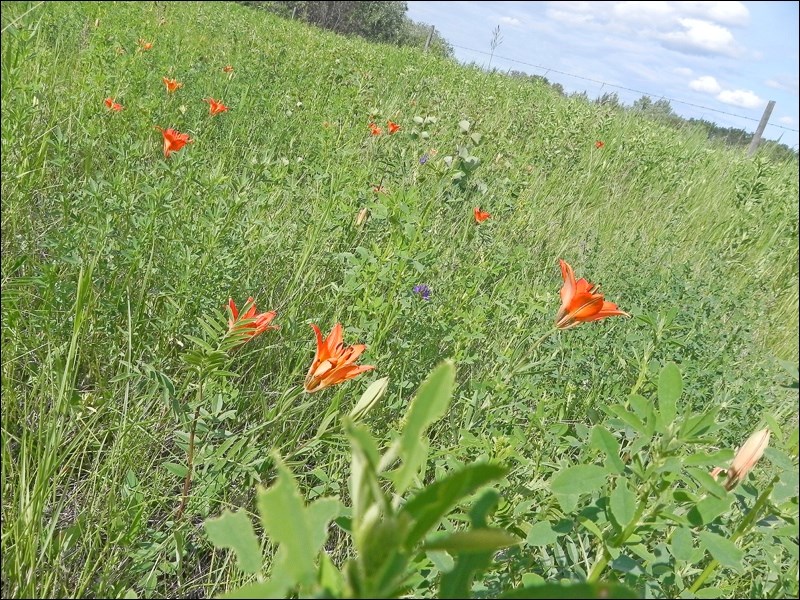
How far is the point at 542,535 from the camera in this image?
894 mm

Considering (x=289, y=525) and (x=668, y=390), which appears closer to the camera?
(x=289, y=525)

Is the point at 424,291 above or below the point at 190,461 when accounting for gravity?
above

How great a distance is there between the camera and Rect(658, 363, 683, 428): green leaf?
74 cm

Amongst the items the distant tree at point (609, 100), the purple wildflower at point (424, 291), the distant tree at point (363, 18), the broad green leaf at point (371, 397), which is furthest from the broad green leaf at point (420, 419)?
the distant tree at point (363, 18)

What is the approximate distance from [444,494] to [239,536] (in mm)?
218

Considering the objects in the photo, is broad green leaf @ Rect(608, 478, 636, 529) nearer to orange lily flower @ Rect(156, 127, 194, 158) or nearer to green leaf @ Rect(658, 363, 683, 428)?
green leaf @ Rect(658, 363, 683, 428)

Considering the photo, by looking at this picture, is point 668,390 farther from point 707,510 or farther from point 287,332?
point 287,332

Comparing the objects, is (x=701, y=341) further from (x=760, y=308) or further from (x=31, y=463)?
(x=31, y=463)

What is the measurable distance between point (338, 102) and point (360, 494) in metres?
2.78

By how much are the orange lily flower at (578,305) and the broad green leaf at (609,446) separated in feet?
1.95

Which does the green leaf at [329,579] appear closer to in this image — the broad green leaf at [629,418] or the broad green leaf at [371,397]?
the broad green leaf at [629,418]

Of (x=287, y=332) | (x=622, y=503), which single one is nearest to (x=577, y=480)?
(x=622, y=503)

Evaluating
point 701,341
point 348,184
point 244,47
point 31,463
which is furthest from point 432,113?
point 31,463

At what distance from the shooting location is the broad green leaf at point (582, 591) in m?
0.40
